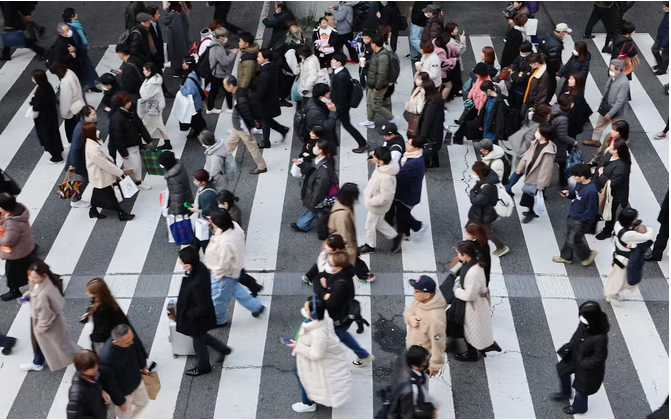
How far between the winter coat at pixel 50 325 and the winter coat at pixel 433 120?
586 centimetres

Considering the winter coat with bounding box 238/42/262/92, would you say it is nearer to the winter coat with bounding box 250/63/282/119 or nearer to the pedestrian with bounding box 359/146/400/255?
the winter coat with bounding box 250/63/282/119

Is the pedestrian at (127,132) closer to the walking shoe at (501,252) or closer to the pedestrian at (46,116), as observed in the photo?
the pedestrian at (46,116)

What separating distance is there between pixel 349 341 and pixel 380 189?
2155 millimetres

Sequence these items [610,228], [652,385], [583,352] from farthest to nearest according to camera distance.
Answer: [610,228], [652,385], [583,352]

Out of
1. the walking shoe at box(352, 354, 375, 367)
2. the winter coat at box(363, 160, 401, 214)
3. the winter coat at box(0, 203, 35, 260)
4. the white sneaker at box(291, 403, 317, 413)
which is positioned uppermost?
the winter coat at box(0, 203, 35, 260)

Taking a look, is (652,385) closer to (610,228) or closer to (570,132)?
(610,228)

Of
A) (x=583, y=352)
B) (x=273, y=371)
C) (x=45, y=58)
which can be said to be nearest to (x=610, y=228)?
(x=583, y=352)

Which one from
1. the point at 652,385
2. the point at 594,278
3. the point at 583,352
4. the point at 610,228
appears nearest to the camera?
the point at 583,352

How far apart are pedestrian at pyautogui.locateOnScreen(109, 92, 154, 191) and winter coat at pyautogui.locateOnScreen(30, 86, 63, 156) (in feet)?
4.18

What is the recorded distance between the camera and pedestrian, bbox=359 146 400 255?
31.7 ft

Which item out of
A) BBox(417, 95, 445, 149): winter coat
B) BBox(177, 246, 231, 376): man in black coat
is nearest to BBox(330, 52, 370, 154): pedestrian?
BBox(417, 95, 445, 149): winter coat

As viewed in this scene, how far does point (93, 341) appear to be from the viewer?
7938 mm

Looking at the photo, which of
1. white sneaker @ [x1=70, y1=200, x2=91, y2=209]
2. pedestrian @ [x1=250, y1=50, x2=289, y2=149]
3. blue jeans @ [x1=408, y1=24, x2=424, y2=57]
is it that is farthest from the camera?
blue jeans @ [x1=408, y1=24, x2=424, y2=57]

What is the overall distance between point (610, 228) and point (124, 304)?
21.8 ft
